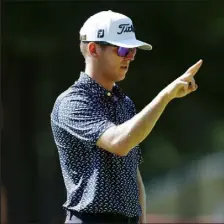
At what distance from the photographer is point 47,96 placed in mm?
6047

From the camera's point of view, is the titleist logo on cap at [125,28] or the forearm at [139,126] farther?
the titleist logo on cap at [125,28]

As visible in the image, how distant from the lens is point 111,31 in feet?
9.80

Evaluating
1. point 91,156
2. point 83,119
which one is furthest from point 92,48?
point 91,156

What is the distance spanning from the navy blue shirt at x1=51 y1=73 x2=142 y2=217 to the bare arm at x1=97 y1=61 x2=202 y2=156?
81 millimetres

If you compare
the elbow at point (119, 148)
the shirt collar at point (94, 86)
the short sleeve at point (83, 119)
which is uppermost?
the shirt collar at point (94, 86)

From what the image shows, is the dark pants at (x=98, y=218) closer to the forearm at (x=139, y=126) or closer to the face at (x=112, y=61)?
the forearm at (x=139, y=126)

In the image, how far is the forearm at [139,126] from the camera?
8.84 feet

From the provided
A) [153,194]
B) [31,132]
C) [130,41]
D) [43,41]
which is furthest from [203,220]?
[130,41]

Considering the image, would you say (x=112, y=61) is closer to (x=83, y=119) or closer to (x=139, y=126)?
(x=83, y=119)

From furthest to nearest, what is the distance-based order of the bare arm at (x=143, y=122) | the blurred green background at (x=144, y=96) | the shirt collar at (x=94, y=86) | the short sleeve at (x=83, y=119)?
1. the blurred green background at (x=144, y=96)
2. the shirt collar at (x=94, y=86)
3. the short sleeve at (x=83, y=119)
4. the bare arm at (x=143, y=122)

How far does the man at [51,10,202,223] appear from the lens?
2.88m

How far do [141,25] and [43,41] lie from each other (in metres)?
0.81

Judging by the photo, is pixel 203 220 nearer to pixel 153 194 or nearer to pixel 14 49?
pixel 153 194

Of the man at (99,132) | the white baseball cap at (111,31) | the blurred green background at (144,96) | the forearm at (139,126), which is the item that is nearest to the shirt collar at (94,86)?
the man at (99,132)
